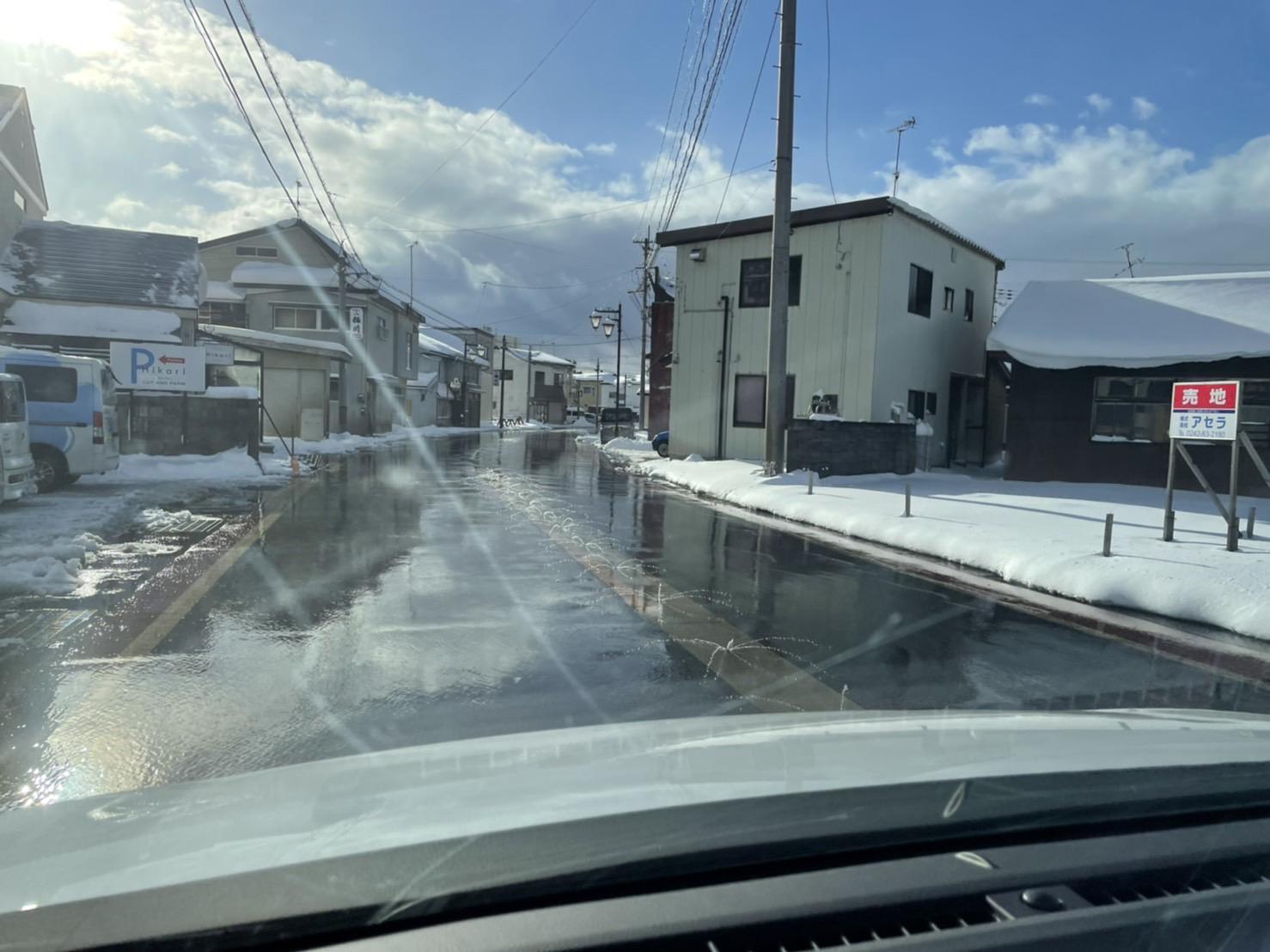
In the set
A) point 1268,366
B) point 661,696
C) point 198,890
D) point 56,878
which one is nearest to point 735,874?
point 198,890

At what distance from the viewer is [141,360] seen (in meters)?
19.8

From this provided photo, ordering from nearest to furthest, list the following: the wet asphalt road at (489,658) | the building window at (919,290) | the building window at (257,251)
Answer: the wet asphalt road at (489,658) → the building window at (919,290) → the building window at (257,251)

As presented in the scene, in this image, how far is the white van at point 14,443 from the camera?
10367 mm

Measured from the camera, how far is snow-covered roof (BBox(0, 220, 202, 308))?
23938 mm

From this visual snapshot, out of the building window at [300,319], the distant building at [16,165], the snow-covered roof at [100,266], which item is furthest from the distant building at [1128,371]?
the building window at [300,319]

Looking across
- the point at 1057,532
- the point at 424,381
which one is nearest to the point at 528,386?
the point at 424,381

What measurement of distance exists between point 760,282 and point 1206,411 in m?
14.7

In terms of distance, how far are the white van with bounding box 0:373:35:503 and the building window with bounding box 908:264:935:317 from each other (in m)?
18.1

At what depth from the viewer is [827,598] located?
296 inches

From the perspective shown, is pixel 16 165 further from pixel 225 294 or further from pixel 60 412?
pixel 60 412

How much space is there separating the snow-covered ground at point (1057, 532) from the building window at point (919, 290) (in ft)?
16.9

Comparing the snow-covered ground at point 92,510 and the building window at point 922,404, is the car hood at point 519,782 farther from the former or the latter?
the building window at point 922,404

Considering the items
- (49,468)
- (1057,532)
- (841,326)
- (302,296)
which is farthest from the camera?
(302,296)

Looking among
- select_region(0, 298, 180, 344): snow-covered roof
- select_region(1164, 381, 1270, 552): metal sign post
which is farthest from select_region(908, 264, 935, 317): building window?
select_region(0, 298, 180, 344): snow-covered roof
